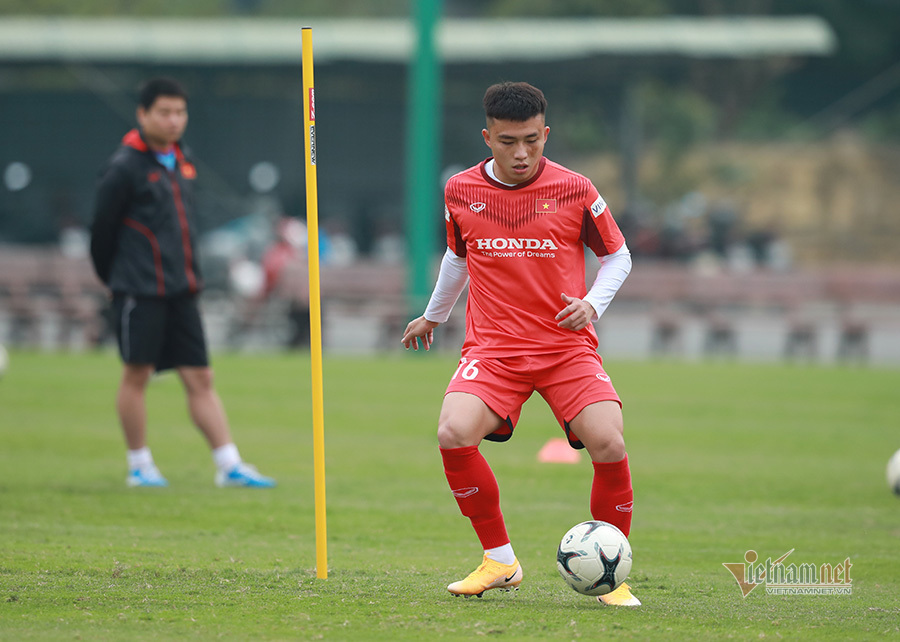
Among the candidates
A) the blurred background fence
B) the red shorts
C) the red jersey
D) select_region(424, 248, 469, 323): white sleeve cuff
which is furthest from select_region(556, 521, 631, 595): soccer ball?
the blurred background fence

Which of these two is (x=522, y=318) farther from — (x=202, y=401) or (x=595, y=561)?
(x=202, y=401)

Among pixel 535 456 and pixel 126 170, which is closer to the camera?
pixel 126 170

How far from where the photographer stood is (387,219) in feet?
123

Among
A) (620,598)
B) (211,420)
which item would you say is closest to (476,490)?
(620,598)

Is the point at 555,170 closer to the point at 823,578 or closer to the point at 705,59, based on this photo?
the point at 823,578

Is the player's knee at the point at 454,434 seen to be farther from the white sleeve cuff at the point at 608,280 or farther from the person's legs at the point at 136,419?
the person's legs at the point at 136,419

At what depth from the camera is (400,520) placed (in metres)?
7.49

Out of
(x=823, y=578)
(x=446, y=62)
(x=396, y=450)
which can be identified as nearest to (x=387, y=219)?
(x=446, y=62)

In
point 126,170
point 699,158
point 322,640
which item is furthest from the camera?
point 699,158

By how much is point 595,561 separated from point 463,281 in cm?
142

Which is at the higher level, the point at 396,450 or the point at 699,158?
the point at 699,158

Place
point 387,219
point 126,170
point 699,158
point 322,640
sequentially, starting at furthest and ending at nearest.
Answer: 1. point 699,158
2. point 387,219
3. point 126,170
4. point 322,640

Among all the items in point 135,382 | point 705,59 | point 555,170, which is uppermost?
point 705,59

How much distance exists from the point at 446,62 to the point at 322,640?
3195 cm
